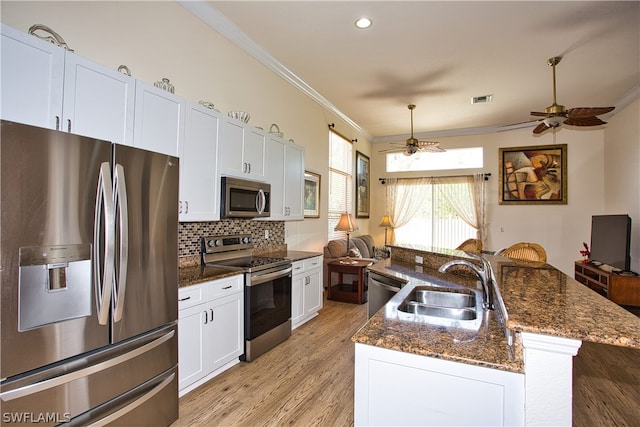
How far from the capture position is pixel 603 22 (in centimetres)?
310

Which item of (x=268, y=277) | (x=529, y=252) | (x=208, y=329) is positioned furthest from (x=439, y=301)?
(x=529, y=252)

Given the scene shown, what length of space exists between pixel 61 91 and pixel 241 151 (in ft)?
4.97

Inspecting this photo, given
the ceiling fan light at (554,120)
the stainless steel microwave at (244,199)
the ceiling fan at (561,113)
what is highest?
the ceiling fan at (561,113)

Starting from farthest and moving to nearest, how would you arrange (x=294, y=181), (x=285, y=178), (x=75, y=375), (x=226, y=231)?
(x=294, y=181) → (x=285, y=178) → (x=226, y=231) → (x=75, y=375)

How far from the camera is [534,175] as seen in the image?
6.40 m

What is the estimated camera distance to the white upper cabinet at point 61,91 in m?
1.48

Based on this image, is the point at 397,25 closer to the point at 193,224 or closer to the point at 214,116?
the point at 214,116

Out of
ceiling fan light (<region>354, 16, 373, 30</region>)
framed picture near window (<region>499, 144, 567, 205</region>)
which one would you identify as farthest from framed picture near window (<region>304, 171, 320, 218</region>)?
framed picture near window (<region>499, 144, 567, 205</region>)

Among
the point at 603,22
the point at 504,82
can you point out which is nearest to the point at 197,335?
the point at 603,22

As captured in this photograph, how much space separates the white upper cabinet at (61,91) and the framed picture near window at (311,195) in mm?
2962

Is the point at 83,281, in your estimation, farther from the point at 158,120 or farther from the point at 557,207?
the point at 557,207

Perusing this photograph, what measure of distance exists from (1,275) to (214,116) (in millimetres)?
1866

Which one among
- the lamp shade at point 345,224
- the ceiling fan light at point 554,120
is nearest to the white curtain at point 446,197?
the lamp shade at point 345,224

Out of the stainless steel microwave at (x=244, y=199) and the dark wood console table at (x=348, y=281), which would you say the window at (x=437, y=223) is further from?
the stainless steel microwave at (x=244, y=199)
